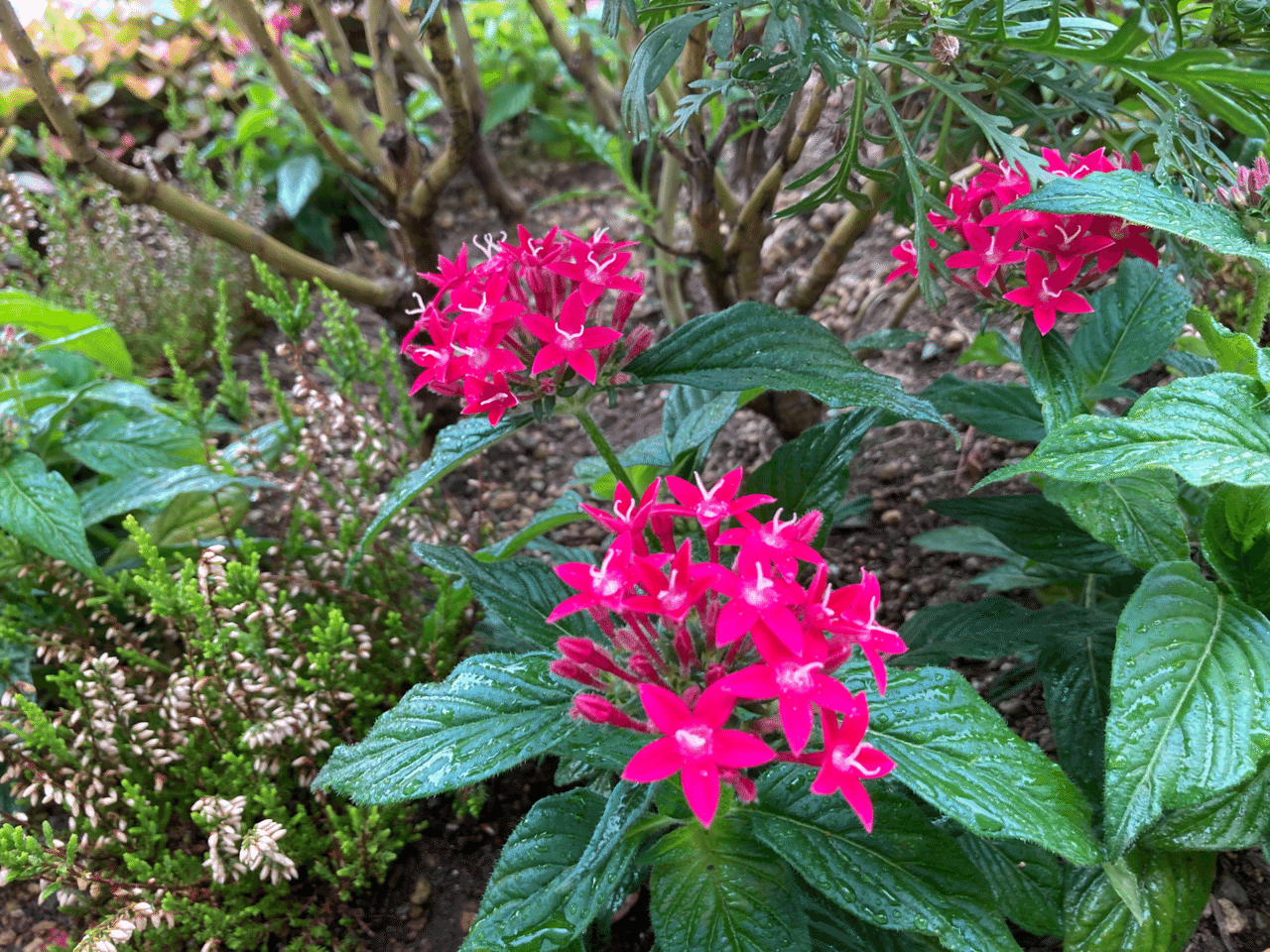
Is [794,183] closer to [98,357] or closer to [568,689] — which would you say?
[568,689]

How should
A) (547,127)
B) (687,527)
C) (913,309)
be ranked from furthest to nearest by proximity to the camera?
(547,127), (913,309), (687,527)

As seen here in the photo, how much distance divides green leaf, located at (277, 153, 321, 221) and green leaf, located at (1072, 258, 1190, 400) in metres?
2.13

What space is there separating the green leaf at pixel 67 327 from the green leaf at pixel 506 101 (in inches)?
55.6

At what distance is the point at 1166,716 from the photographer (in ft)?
2.28

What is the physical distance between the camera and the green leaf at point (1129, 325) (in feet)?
3.29

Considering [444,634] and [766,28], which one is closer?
[766,28]

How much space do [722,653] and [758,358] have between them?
1.09 ft

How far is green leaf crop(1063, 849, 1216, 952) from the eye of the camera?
81 centimetres

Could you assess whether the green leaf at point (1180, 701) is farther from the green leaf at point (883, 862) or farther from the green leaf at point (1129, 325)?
the green leaf at point (1129, 325)

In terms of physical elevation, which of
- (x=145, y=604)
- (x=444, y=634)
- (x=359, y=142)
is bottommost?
(x=444, y=634)

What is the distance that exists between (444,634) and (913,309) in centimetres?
125

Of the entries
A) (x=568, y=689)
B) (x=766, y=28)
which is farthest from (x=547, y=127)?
(x=568, y=689)

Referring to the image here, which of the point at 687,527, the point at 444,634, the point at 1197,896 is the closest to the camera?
the point at 1197,896

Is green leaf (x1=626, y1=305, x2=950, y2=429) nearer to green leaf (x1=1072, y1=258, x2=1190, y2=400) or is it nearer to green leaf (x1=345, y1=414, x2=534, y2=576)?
green leaf (x1=345, y1=414, x2=534, y2=576)
